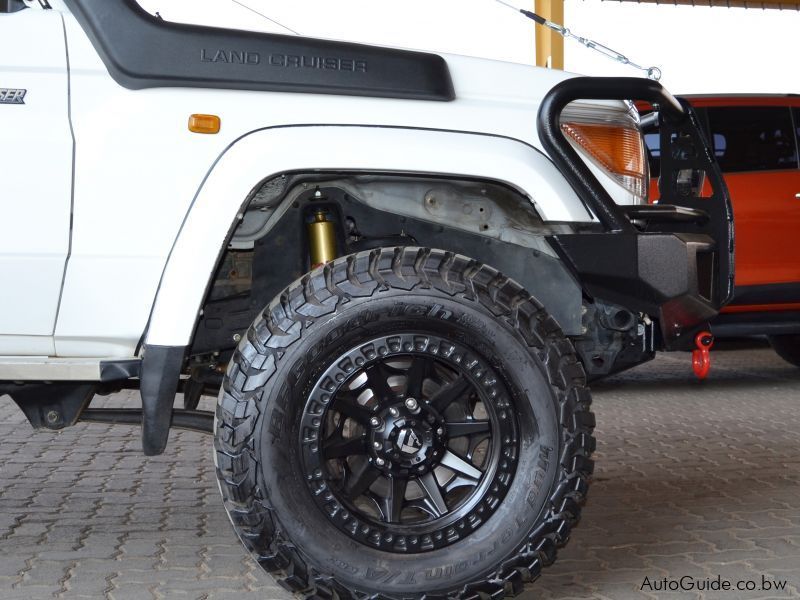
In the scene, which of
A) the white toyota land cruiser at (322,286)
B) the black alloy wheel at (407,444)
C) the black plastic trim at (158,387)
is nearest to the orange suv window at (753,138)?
the white toyota land cruiser at (322,286)

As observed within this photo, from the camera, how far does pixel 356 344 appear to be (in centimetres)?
284

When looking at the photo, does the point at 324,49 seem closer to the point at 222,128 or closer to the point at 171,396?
the point at 222,128

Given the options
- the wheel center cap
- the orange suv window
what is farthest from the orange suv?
the wheel center cap

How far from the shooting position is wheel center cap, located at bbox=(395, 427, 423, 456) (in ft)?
9.41

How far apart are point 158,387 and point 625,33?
14.1 meters

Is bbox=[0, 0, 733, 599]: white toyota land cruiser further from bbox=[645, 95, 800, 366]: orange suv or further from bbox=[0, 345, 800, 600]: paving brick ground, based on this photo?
bbox=[645, 95, 800, 366]: orange suv

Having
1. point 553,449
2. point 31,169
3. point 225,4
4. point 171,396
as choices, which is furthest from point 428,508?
point 225,4

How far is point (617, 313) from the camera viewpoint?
10.9ft

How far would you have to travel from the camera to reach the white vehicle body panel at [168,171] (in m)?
2.79

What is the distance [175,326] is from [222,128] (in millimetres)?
552

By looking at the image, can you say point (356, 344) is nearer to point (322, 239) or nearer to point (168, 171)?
point (322, 239)

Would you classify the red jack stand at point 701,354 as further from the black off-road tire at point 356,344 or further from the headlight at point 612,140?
the black off-road tire at point 356,344

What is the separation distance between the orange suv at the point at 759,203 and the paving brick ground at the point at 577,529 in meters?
0.72

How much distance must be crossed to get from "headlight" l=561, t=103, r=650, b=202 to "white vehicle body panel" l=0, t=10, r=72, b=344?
148 centimetres
